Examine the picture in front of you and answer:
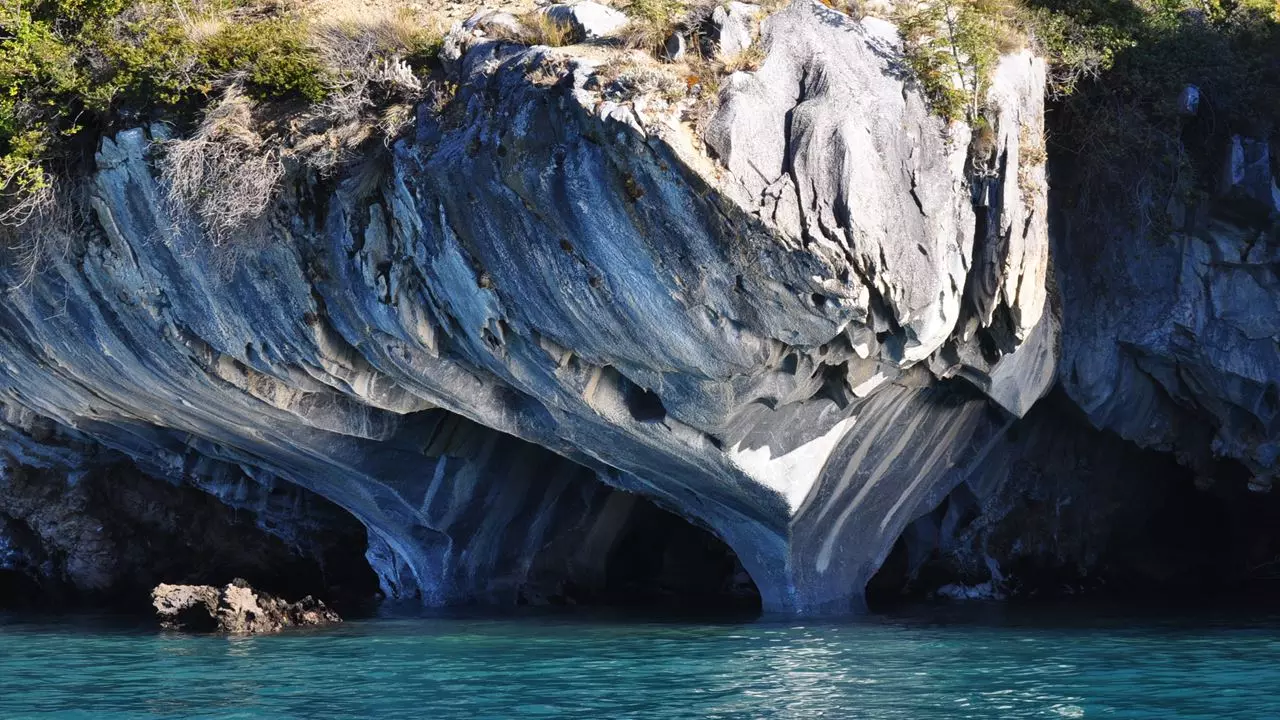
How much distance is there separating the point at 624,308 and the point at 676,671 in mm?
3700

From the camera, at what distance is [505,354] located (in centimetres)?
1577

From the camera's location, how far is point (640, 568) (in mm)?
23500

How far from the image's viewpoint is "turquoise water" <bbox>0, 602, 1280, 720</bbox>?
11.4 meters

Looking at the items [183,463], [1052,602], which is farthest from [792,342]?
[183,463]

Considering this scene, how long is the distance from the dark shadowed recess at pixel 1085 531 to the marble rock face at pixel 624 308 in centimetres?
163

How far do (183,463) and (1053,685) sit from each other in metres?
15.4

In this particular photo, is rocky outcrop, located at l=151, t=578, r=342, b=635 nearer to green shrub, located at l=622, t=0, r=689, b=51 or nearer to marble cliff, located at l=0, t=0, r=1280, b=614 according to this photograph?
marble cliff, located at l=0, t=0, r=1280, b=614

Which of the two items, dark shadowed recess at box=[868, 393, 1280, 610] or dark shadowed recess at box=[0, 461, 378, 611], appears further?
dark shadowed recess at box=[0, 461, 378, 611]

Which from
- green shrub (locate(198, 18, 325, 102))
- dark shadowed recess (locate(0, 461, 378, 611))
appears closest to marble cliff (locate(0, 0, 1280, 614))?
green shrub (locate(198, 18, 325, 102))

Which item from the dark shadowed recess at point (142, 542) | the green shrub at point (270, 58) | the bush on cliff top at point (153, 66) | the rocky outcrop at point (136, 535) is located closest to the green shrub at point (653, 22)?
the bush on cliff top at point (153, 66)

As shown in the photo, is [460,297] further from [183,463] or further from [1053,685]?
[183,463]

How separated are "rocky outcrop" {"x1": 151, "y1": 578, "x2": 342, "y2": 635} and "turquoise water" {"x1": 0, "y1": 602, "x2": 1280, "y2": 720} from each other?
681mm

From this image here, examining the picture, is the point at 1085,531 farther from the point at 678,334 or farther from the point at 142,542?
the point at 142,542

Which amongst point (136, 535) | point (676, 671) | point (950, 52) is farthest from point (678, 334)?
point (136, 535)
